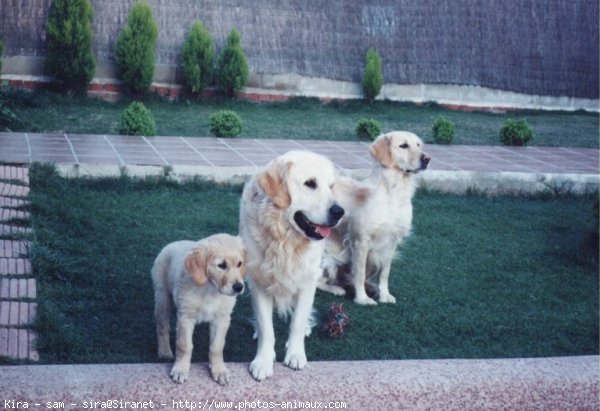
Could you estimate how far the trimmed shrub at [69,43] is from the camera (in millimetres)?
12337

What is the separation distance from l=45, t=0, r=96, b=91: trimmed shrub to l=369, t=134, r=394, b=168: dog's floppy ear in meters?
8.54

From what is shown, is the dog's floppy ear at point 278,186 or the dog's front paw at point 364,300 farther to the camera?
the dog's front paw at point 364,300

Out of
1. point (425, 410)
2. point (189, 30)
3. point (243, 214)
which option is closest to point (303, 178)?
point (243, 214)

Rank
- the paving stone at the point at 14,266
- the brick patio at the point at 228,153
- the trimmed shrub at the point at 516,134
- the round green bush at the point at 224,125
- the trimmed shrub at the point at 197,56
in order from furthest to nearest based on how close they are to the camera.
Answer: the trimmed shrub at the point at 197,56
the trimmed shrub at the point at 516,134
the round green bush at the point at 224,125
the brick patio at the point at 228,153
the paving stone at the point at 14,266

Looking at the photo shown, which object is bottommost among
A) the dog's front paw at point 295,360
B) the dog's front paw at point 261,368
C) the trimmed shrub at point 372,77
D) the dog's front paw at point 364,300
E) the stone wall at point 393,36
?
the dog's front paw at point 364,300

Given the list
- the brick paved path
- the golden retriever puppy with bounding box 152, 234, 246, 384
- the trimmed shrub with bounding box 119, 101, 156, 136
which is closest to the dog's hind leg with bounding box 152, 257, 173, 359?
the golden retriever puppy with bounding box 152, 234, 246, 384

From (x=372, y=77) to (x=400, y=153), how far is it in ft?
30.8

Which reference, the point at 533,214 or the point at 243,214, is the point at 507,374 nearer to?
the point at 243,214

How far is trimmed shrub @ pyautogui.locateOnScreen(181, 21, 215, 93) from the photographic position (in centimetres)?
1327

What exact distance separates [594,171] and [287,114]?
5.63m

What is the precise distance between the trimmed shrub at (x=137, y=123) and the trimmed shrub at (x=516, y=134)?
532 cm

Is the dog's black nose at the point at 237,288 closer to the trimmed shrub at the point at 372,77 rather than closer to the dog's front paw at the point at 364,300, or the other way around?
the dog's front paw at the point at 364,300

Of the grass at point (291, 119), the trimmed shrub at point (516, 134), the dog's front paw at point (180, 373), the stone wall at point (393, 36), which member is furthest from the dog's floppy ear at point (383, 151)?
the stone wall at point (393, 36)

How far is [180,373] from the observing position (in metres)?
3.36
